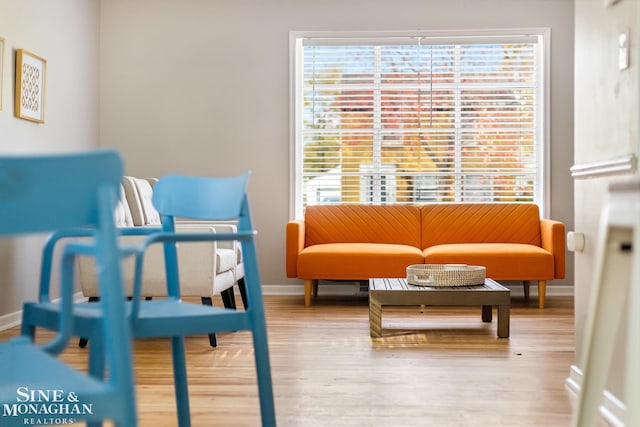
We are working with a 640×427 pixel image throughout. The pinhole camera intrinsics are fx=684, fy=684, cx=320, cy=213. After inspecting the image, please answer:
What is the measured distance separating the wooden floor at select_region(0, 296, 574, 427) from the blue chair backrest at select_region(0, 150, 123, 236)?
1536mm

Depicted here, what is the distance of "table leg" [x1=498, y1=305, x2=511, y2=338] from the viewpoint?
418 centimetres

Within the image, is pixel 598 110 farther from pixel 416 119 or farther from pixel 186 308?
pixel 416 119

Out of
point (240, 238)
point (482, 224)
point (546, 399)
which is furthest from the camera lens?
point (482, 224)

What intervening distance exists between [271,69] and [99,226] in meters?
5.48

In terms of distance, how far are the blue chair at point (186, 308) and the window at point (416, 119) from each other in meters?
4.35

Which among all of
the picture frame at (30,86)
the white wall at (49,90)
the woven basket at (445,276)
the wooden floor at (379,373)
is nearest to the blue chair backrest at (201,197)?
the wooden floor at (379,373)

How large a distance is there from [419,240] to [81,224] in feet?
17.2

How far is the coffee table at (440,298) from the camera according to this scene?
4195 mm

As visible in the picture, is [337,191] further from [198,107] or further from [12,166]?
[12,166]

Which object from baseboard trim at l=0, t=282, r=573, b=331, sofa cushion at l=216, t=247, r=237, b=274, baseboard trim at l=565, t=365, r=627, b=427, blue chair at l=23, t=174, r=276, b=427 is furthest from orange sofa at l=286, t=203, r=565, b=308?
blue chair at l=23, t=174, r=276, b=427

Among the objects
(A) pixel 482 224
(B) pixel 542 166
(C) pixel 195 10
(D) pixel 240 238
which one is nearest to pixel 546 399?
(D) pixel 240 238

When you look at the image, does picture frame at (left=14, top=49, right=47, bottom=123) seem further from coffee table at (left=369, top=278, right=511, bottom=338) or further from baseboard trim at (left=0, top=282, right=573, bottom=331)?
coffee table at (left=369, top=278, right=511, bottom=338)

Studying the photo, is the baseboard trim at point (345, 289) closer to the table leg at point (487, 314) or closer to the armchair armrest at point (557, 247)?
the armchair armrest at point (557, 247)

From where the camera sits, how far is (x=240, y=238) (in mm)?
1730
